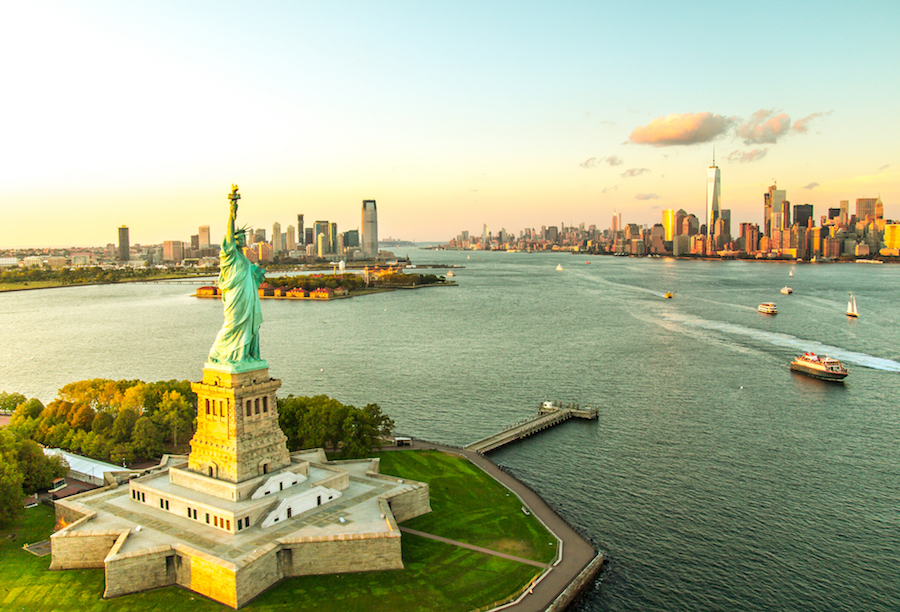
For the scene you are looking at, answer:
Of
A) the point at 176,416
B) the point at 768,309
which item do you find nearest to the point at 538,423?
the point at 176,416

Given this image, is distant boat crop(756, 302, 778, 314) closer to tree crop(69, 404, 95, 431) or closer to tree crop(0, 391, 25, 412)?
tree crop(69, 404, 95, 431)

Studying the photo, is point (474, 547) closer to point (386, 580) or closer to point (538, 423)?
point (386, 580)

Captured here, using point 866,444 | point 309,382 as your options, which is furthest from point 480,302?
point 866,444

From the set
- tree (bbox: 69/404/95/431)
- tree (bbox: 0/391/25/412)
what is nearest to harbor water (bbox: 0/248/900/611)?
tree (bbox: 0/391/25/412)

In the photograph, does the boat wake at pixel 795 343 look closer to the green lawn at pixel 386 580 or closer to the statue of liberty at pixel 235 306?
the green lawn at pixel 386 580

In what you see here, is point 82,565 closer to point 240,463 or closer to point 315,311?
point 240,463

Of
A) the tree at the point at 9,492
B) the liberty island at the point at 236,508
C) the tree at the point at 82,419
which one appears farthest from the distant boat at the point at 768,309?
the tree at the point at 9,492
